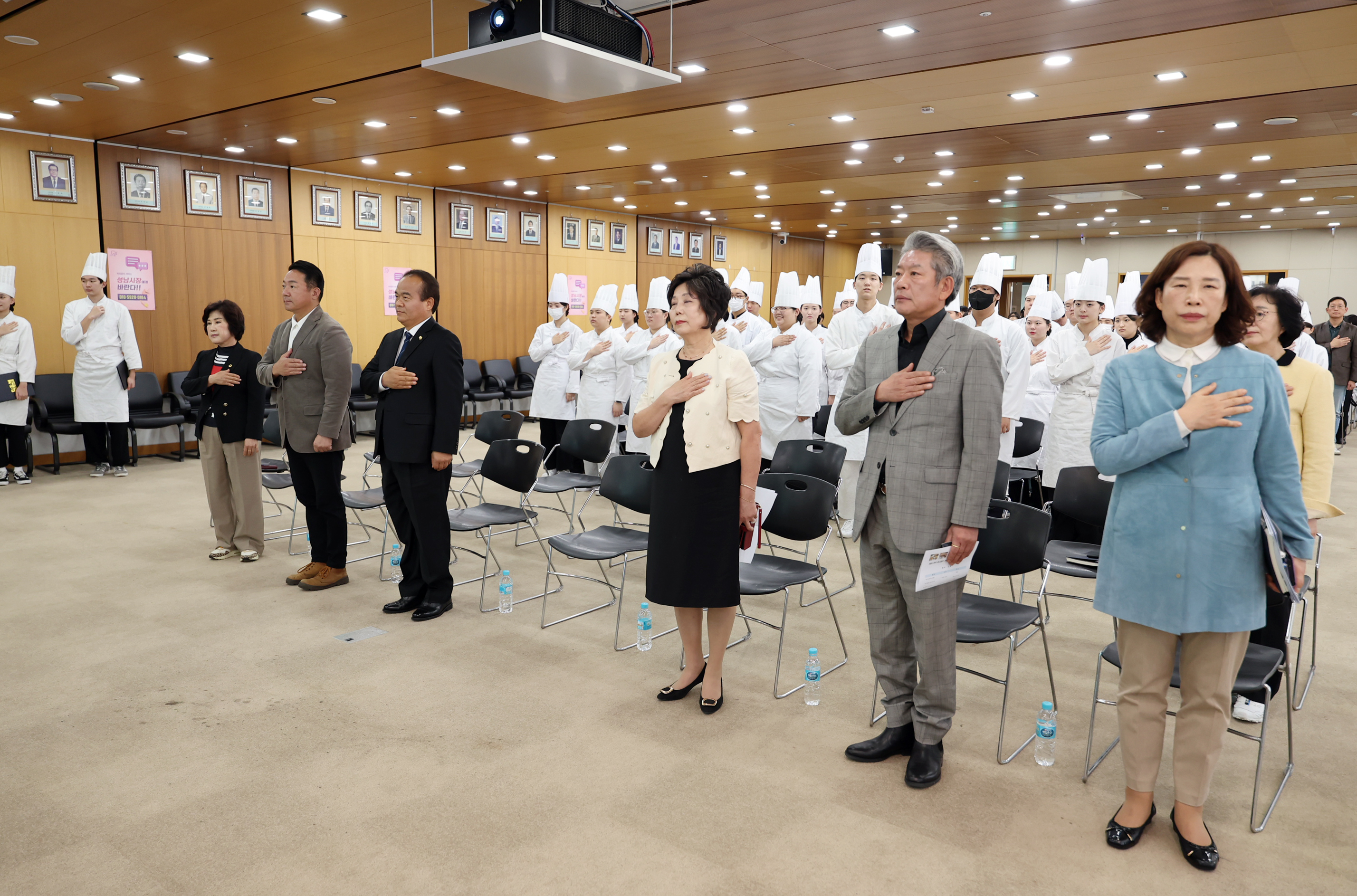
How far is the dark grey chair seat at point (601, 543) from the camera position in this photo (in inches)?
160

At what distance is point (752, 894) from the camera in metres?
2.29

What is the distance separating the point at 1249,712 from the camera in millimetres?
3295

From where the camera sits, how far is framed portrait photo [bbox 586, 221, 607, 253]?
1438 cm

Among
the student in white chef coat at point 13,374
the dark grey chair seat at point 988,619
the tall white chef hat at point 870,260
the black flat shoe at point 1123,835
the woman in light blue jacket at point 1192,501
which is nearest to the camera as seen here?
the woman in light blue jacket at point 1192,501

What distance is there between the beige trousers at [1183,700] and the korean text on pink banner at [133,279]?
9.68m

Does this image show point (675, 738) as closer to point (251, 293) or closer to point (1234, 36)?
point (1234, 36)

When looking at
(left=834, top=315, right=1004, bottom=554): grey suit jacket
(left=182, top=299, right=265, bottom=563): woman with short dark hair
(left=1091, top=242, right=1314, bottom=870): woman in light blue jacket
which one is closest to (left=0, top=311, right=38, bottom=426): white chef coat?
(left=182, top=299, right=265, bottom=563): woman with short dark hair

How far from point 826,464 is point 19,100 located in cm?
713

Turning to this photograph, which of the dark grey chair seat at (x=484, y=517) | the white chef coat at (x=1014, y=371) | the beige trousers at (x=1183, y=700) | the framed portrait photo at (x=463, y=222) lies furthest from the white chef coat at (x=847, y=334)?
the framed portrait photo at (x=463, y=222)

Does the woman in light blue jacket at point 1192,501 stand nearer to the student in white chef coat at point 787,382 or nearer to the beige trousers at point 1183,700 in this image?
the beige trousers at point 1183,700

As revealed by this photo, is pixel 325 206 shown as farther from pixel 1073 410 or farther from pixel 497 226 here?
pixel 1073 410

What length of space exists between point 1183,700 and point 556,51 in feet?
11.2

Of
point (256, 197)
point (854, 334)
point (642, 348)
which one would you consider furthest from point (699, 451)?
point (256, 197)

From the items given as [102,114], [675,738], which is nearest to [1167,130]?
[675,738]
